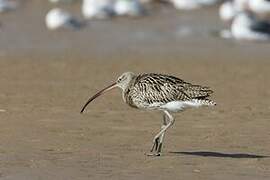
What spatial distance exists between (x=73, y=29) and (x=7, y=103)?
23.7ft

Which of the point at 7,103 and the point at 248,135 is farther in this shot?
the point at 7,103

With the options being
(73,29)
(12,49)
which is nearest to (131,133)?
(12,49)

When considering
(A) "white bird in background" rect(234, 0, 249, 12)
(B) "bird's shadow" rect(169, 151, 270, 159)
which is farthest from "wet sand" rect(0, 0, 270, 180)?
(A) "white bird in background" rect(234, 0, 249, 12)

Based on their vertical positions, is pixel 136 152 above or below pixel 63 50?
above

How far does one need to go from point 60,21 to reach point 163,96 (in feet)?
34.1

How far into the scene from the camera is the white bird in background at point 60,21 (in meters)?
21.0

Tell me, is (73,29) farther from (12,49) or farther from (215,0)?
(215,0)

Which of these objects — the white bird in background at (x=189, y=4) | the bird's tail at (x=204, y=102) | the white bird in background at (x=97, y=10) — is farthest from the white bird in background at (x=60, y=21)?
the bird's tail at (x=204, y=102)

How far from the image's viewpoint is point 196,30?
2109 cm

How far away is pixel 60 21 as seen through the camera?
824 inches

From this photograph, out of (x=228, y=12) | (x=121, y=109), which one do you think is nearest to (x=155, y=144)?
(x=121, y=109)

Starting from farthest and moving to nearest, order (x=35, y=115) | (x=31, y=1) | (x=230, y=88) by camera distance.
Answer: (x=31, y=1) → (x=230, y=88) → (x=35, y=115)

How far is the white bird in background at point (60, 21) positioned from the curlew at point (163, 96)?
396 inches

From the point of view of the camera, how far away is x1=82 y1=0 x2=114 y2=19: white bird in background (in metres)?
21.9
